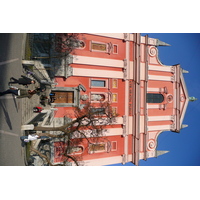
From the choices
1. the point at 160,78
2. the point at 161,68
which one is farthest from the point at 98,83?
the point at 161,68

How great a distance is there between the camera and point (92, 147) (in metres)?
11.8

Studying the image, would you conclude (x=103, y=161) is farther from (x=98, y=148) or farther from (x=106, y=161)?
(x=98, y=148)

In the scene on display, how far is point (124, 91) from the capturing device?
12.3m

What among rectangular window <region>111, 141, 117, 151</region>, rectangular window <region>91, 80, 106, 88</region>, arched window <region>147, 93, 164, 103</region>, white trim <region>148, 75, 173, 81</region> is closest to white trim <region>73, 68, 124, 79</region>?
rectangular window <region>91, 80, 106, 88</region>

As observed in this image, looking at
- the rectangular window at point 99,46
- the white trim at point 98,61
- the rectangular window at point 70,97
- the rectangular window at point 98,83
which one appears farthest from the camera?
the rectangular window at point 98,83

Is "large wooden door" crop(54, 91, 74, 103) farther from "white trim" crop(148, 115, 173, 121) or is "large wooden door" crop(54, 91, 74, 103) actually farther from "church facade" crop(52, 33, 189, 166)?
"white trim" crop(148, 115, 173, 121)

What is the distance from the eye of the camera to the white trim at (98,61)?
11298mm

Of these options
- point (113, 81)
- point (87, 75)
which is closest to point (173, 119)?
point (113, 81)

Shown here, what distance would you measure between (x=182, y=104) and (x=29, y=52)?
11.3 meters

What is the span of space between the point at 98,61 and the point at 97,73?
793 millimetres

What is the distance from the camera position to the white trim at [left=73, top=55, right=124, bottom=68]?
11.3 metres

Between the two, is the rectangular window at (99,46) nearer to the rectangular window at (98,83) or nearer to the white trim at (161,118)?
the rectangular window at (98,83)

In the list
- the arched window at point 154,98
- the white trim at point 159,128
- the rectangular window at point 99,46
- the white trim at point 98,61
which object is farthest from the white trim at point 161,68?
the white trim at point 159,128

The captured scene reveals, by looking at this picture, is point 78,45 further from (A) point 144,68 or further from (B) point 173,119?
(B) point 173,119
